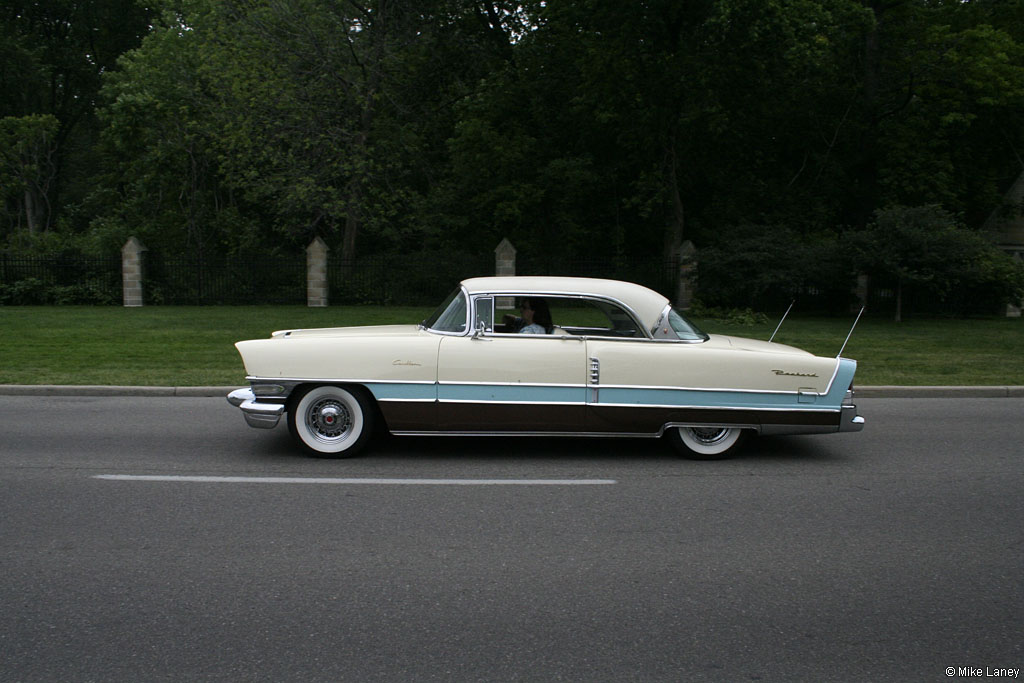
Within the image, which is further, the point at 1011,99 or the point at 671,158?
the point at 671,158

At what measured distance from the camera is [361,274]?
29109mm

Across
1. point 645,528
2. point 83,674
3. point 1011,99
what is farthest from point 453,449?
point 1011,99

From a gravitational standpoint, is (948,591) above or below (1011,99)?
below

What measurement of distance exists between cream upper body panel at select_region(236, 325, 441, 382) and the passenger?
2.66ft

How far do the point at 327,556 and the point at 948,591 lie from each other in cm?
318

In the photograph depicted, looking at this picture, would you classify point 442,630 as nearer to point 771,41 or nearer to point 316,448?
point 316,448

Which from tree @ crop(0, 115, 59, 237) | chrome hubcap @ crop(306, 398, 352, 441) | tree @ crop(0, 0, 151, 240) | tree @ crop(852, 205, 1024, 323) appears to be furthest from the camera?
tree @ crop(0, 0, 151, 240)

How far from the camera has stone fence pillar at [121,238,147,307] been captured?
90.8ft

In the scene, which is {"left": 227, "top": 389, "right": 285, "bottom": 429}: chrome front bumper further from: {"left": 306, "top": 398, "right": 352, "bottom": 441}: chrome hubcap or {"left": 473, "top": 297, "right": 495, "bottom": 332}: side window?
{"left": 473, "top": 297, "right": 495, "bottom": 332}: side window

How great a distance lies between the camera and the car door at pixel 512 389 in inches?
282

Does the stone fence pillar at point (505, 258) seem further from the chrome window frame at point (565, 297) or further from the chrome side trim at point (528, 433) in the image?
the chrome side trim at point (528, 433)

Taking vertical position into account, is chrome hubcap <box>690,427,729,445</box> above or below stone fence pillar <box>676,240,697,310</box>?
below

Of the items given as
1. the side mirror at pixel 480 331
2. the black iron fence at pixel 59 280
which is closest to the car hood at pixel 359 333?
the side mirror at pixel 480 331

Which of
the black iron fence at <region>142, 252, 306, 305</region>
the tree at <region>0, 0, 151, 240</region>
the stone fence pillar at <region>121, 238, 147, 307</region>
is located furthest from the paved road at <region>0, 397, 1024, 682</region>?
the tree at <region>0, 0, 151, 240</region>
